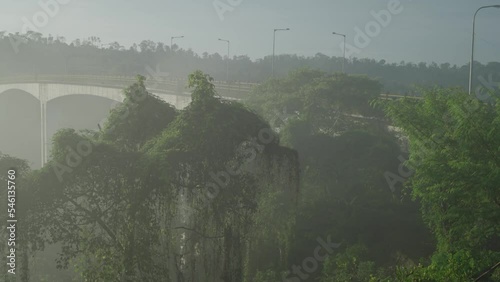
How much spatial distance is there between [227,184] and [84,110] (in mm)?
43195

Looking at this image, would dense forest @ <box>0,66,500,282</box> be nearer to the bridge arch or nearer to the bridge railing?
the bridge railing

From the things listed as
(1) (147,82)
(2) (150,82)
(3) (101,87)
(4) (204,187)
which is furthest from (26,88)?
(4) (204,187)

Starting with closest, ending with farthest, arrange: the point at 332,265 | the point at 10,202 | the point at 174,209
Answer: the point at 10,202 < the point at 174,209 < the point at 332,265

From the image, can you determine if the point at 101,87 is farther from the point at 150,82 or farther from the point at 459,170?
the point at 459,170

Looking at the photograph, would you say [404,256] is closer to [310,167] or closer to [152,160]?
[310,167]

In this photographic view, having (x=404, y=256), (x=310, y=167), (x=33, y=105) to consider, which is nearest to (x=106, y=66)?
(x=33, y=105)

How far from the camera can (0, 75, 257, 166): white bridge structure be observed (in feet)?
108

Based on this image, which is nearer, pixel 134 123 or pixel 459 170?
pixel 459 170

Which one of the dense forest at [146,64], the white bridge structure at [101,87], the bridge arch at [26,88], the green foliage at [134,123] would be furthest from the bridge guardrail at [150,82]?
the dense forest at [146,64]

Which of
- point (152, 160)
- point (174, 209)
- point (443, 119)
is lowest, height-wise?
point (174, 209)

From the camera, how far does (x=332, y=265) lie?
17047 mm

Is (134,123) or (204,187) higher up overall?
(134,123)

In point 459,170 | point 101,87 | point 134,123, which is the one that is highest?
point 101,87

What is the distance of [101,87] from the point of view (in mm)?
42562
